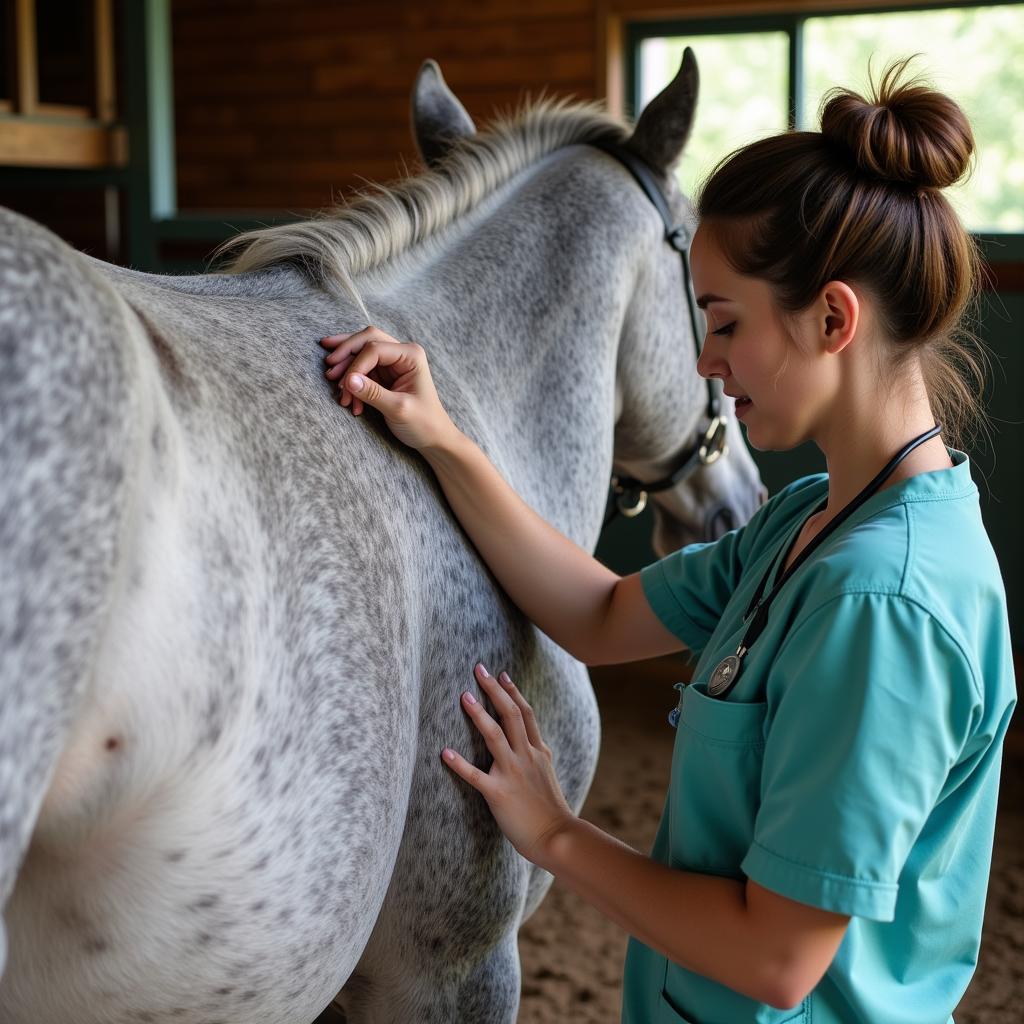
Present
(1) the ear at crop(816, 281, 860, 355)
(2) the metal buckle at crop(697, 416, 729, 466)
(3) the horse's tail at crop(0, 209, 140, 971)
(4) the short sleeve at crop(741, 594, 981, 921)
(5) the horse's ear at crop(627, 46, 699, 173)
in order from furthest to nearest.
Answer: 1. (2) the metal buckle at crop(697, 416, 729, 466)
2. (5) the horse's ear at crop(627, 46, 699, 173)
3. (1) the ear at crop(816, 281, 860, 355)
4. (4) the short sleeve at crop(741, 594, 981, 921)
5. (3) the horse's tail at crop(0, 209, 140, 971)

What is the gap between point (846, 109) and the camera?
2.96 feet

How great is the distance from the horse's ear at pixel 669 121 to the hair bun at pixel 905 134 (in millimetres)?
593

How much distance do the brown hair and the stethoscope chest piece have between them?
27 centimetres

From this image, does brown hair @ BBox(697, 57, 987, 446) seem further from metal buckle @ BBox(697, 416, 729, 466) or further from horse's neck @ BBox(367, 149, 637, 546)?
metal buckle @ BBox(697, 416, 729, 466)

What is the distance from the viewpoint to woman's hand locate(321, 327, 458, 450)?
970 millimetres

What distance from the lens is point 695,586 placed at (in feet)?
3.90

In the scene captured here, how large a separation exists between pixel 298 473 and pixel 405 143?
494 cm

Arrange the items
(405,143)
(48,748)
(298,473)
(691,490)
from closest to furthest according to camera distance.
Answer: (48,748)
(298,473)
(691,490)
(405,143)

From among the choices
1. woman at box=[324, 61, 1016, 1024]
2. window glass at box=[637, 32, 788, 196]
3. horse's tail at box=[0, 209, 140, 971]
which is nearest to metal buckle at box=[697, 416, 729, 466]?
woman at box=[324, 61, 1016, 1024]

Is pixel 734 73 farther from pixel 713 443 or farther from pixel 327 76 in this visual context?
pixel 713 443

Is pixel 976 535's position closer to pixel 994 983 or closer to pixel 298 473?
pixel 298 473

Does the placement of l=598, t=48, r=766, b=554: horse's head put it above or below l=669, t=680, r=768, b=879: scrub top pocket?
above

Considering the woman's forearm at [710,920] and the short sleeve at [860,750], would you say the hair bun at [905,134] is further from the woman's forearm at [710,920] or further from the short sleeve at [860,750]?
the woman's forearm at [710,920]

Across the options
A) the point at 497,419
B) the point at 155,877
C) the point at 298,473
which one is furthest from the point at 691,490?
the point at 155,877
